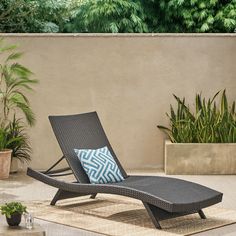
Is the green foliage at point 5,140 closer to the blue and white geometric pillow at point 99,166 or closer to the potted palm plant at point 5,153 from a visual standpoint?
the potted palm plant at point 5,153

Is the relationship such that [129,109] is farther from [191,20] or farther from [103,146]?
[191,20]

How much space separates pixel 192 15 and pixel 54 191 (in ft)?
29.9

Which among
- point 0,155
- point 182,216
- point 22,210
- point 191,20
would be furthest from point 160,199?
Result: point 191,20

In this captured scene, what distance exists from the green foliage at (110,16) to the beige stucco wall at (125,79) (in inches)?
233

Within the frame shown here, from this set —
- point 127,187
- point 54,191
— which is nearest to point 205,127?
point 54,191

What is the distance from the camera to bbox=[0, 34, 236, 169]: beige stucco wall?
34.9 ft

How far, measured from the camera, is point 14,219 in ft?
19.0

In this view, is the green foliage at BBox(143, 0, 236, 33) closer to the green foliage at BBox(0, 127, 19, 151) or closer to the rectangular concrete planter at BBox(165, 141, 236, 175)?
the rectangular concrete planter at BBox(165, 141, 236, 175)

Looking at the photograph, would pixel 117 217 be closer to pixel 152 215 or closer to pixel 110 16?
pixel 152 215

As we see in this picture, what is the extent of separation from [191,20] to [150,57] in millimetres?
6428

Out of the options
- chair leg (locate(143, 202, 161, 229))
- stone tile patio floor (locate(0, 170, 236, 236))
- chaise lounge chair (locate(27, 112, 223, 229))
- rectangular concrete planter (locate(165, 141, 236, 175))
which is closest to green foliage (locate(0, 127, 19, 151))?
stone tile patio floor (locate(0, 170, 236, 236))

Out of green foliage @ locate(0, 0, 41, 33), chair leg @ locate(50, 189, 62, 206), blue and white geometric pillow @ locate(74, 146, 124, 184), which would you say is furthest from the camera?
green foliage @ locate(0, 0, 41, 33)

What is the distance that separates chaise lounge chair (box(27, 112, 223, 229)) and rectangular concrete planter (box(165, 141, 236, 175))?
1.96 meters

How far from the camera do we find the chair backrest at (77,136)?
766cm
